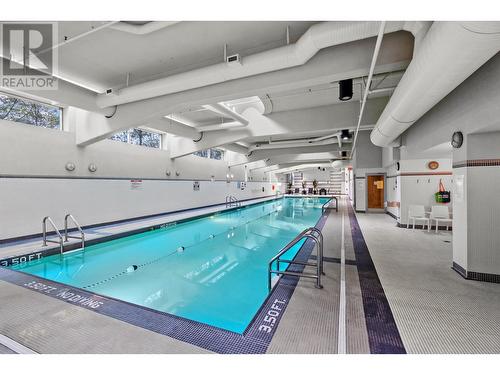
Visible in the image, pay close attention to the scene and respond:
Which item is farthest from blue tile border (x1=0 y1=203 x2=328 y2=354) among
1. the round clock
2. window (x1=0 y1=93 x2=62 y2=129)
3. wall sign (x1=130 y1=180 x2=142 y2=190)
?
wall sign (x1=130 y1=180 x2=142 y2=190)

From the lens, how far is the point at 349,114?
6340 mm

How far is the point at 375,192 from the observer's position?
9.99 metres

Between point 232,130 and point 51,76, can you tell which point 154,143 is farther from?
point 51,76

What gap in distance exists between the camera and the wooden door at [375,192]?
980 centimetres

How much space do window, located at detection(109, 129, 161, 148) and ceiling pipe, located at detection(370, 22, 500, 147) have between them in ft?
24.4

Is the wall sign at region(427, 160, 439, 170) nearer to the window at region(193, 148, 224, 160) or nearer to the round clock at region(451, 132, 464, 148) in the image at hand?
the round clock at region(451, 132, 464, 148)

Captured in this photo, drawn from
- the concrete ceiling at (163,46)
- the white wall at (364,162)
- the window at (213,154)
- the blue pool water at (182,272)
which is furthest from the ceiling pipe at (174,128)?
the white wall at (364,162)

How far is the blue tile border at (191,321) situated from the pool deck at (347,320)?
0.06 meters

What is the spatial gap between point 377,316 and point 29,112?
24.1ft

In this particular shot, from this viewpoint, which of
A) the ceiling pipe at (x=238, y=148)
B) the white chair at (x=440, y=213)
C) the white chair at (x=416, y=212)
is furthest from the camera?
the ceiling pipe at (x=238, y=148)

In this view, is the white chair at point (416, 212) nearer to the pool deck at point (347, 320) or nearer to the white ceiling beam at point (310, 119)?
the white ceiling beam at point (310, 119)

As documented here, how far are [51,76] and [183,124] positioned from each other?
388cm

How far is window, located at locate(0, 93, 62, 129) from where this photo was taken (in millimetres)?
4852

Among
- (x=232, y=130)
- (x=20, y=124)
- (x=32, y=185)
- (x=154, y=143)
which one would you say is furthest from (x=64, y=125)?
(x=232, y=130)
